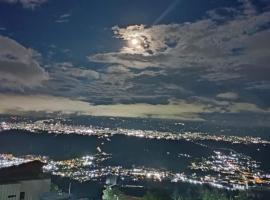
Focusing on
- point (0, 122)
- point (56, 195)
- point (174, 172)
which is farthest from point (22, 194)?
point (0, 122)

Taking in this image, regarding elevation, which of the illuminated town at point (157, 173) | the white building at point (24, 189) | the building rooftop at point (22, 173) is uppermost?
the building rooftop at point (22, 173)

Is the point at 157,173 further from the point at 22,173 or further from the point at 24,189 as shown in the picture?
the point at 24,189

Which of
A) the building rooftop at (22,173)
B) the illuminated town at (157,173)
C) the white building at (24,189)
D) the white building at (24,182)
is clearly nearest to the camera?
the white building at (24,189)

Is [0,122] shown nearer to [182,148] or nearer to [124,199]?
[182,148]

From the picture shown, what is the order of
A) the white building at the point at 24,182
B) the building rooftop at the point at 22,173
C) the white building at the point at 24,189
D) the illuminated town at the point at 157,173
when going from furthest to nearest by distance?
the illuminated town at the point at 157,173 → the building rooftop at the point at 22,173 → the white building at the point at 24,182 → the white building at the point at 24,189

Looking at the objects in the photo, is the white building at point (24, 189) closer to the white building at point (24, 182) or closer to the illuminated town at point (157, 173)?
the white building at point (24, 182)

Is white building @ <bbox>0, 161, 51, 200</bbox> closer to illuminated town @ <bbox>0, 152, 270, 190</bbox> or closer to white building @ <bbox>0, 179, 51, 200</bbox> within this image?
white building @ <bbox>0, 179, 51, 200</bbox>

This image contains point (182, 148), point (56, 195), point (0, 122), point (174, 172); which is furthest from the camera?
point (0, 122)

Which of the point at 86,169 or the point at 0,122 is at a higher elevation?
the point at 0,122

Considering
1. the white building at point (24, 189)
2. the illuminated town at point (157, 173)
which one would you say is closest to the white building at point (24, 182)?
the white building at point (24, 189)

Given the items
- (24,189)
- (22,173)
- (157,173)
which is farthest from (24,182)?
(157,173)

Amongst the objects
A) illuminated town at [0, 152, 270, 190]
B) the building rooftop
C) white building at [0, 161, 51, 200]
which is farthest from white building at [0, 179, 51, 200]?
illuminated town at [0, 152, 270, 190]
